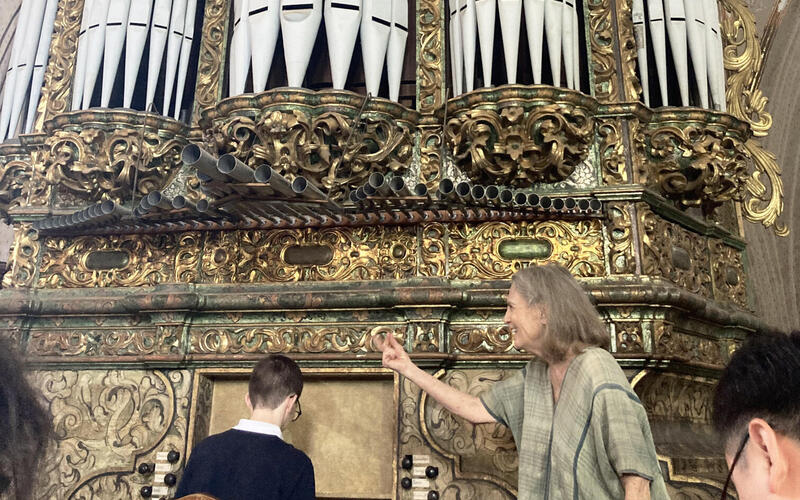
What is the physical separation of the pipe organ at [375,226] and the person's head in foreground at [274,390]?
0.93 m

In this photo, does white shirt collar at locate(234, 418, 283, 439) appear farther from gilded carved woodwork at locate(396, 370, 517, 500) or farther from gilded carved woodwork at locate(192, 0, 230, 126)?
gilded carved woodwork at locate(192, 0, 230, 126)

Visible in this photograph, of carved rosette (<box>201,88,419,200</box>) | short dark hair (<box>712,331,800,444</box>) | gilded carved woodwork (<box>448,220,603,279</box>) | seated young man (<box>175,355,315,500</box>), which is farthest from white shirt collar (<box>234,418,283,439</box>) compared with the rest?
short dark hair (<box>712,331,800,444</box>)

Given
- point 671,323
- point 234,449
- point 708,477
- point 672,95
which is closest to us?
point 234,449

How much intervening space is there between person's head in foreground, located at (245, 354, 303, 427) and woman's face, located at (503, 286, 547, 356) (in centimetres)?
91

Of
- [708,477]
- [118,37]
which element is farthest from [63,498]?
[708,477]

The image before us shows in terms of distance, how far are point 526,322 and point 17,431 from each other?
148cm

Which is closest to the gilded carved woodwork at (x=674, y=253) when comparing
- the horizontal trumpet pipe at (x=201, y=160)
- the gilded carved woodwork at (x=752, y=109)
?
the gilded carved woodwork at (x=752, y=109)

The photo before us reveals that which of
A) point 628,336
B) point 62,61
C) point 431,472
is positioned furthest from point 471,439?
point 62,61

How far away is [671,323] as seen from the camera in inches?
138

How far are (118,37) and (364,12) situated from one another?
5.07ft

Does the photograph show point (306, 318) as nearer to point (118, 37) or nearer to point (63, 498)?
point (63, 498)

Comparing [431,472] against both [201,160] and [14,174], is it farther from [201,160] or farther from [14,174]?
[14,174]

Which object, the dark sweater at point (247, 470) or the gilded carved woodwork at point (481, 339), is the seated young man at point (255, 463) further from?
the gilded carved woodwork at point (481, 339)

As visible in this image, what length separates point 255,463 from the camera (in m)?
2.32
